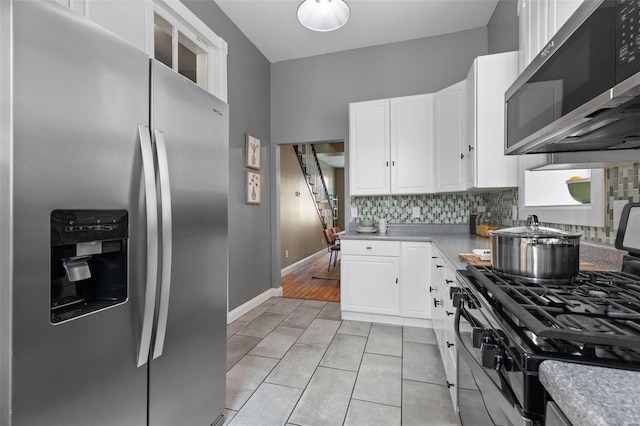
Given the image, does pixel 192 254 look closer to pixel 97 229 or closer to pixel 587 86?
pixel 97 229

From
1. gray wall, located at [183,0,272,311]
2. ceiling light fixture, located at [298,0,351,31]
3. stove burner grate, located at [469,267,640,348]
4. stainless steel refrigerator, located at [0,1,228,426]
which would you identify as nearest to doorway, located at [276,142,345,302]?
gray wall, located at [183,0,272,311]

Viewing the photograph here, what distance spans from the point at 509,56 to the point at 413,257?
5.92 feet

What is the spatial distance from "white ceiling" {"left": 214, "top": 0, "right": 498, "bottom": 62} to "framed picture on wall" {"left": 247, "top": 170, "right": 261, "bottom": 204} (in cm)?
165

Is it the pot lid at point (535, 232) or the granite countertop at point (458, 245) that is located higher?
the pot lid at point (535, 232)

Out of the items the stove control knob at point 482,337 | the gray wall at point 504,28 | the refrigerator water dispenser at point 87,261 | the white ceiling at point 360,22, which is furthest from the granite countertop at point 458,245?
the white ceiling at point 360,22

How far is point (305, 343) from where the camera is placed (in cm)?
249

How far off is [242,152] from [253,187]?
433 mm

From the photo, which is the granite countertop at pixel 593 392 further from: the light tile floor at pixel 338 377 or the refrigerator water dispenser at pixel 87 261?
the refrigerator water dispenser at pixel 87 261

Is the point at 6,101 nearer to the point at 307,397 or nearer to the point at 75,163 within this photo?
the point at 75,163

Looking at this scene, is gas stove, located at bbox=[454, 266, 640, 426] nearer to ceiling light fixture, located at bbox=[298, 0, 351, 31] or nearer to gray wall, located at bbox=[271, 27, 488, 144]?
ceiling light fixture, located at bbox=[298, 0, 351, 31]

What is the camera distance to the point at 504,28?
264 cm

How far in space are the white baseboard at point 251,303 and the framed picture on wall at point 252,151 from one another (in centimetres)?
161

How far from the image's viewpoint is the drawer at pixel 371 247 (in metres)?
2.85

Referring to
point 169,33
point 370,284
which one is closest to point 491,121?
point 370,284
